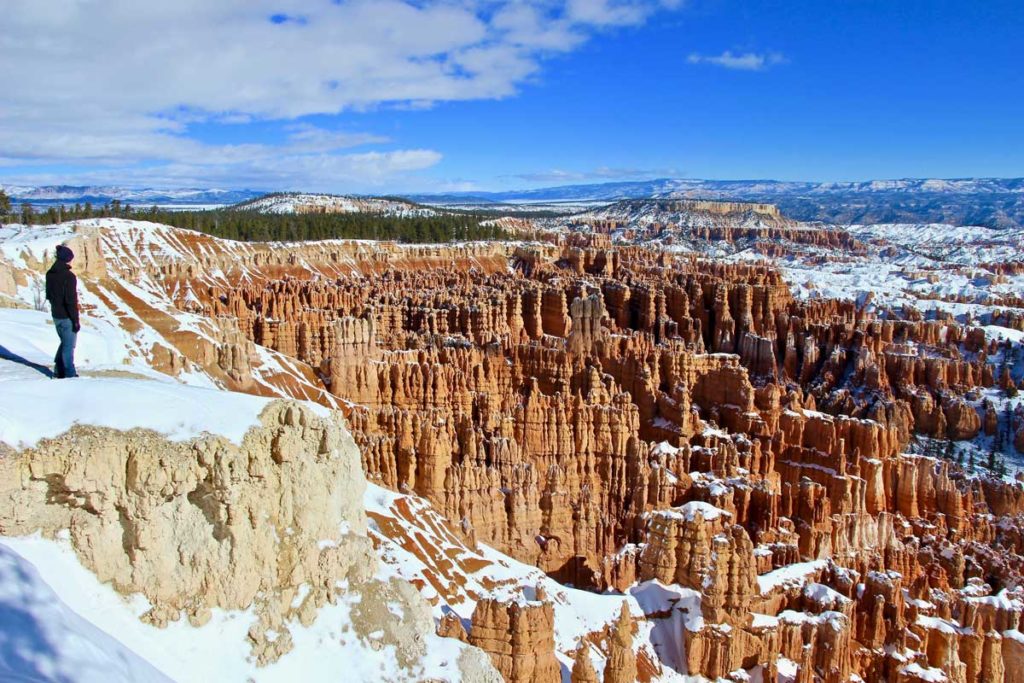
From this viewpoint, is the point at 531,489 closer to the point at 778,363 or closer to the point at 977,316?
the point at 778,363

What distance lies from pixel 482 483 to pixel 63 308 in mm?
14380

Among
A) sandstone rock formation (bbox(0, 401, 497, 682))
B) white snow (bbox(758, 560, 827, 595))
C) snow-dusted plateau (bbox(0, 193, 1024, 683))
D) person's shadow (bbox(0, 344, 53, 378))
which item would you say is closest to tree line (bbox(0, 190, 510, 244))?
snow-dusted plateau (bbox(0, 193, 1024, 683))

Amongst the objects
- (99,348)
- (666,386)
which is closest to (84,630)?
(99,348)

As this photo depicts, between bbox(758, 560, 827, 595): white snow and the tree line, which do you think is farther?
the tree line

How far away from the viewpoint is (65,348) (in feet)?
40.5

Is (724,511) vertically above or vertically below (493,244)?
below

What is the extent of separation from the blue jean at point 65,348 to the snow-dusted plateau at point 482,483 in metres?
0.37

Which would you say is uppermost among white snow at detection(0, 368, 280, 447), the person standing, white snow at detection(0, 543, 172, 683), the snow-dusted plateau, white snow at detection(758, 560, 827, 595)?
the person standing

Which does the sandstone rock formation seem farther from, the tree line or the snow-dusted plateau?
the tree line

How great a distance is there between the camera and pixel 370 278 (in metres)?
67.7

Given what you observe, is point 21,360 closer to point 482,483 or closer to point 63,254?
point 63,254

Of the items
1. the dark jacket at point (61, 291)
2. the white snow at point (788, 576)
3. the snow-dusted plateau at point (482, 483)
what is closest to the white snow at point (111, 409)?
the snow-dusted plateau at point (482, 483)

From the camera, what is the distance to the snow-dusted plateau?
10375 millimetres

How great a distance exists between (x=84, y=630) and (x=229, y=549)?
2.97 m
